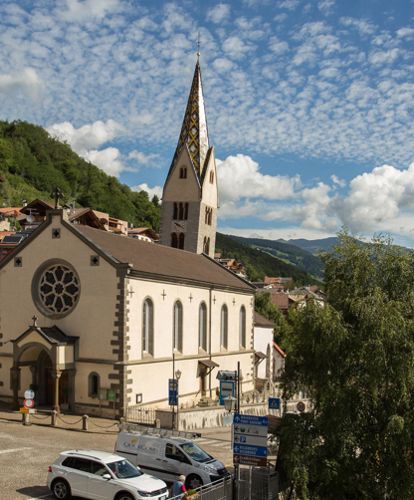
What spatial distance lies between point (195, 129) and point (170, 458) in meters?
41.7

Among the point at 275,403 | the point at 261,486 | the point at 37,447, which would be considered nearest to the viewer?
the point at 261,486

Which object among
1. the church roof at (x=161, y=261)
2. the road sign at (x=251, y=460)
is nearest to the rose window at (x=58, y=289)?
the church roof at (x=161, y=261)

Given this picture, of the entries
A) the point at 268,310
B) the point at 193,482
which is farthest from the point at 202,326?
the point at 268,310

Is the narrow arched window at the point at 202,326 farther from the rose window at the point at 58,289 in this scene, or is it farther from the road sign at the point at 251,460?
the road sign at the point at 251,460

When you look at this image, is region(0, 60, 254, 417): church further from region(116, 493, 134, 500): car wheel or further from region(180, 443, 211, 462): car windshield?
region(116, 493, 134, 500): car wheel

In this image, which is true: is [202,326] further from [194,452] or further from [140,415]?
[194,452]

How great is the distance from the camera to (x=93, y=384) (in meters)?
36.4

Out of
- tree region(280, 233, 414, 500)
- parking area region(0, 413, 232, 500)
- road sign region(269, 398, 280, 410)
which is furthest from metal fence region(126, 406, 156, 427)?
tree region(280, 233, 414, 500)

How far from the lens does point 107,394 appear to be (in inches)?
1400

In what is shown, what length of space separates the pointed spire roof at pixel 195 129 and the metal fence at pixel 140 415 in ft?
91.9

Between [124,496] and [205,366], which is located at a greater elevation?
[205,366]

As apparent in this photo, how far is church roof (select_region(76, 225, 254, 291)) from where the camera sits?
38156 mm

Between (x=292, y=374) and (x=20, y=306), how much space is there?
2188cm

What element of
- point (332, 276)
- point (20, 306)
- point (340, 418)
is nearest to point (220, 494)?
point (340, 418)
